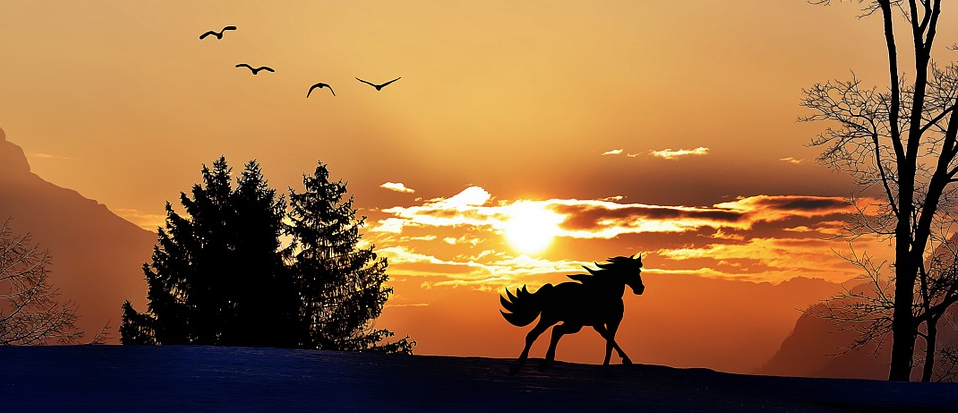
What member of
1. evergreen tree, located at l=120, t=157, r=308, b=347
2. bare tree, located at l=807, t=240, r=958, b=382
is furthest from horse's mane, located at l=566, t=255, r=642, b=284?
evergreen tree, located at l=120, t=157, r=308, b=347

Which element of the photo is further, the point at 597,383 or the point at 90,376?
the point at 597,383

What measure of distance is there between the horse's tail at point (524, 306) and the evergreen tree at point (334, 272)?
32.6 metres

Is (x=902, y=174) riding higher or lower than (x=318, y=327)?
higher

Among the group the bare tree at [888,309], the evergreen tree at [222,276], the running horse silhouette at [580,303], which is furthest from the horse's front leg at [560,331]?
the evergreen tree at [222,276]

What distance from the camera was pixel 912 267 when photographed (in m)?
24.2

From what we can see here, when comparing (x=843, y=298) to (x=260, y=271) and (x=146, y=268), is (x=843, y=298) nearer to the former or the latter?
(x=260, y=271)

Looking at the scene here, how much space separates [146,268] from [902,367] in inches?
1211

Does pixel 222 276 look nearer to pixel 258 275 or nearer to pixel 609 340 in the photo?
pixel 258 275

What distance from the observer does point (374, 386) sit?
12.1 meters

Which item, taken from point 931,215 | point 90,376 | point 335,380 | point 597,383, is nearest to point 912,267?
point 931,215

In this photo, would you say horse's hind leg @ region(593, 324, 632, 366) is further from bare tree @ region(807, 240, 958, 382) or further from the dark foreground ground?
bare tree @ region(807, 240, 958, 382)

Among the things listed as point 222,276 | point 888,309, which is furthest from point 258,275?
point 888,309

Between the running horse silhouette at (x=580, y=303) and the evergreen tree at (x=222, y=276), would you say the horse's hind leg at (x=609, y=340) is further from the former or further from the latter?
the evergreen tree at (x=222, y=276)

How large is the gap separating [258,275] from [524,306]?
30.0 metres
